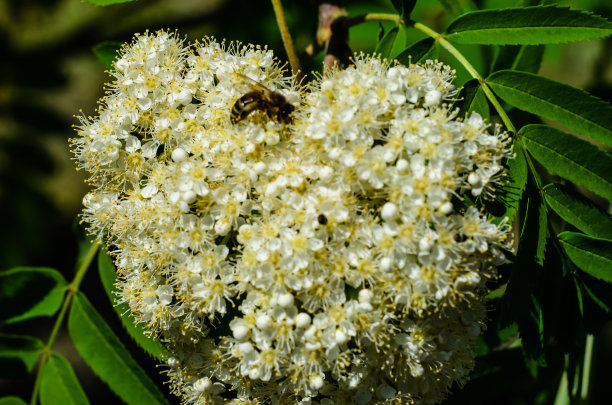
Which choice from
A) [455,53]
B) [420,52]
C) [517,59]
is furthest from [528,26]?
[517,59]

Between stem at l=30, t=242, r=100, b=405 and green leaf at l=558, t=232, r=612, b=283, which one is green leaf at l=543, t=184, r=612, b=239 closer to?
green leaf at l=558, t=232, r=612, b=283

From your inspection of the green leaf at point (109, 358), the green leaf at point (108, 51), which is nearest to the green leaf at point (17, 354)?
the green leaf at point (109, 358)

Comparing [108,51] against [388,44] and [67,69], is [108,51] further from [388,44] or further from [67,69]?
[67,69]

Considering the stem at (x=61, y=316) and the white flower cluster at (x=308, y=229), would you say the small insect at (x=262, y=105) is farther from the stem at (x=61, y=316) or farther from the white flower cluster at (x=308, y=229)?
the stem at (x=61, y=316)

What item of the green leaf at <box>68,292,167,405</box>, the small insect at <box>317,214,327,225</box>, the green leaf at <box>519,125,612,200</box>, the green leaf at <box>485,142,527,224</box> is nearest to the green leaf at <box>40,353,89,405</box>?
the green leaf at <box>68,292,167,405</box>

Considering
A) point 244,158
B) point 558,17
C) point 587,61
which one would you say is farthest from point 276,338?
point 587,61

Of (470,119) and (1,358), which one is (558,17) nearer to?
(470,119)
